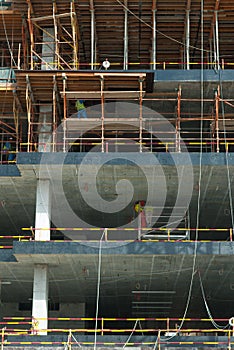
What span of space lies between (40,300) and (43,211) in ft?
11.1

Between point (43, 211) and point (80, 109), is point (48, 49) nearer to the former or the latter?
point (80, 109)

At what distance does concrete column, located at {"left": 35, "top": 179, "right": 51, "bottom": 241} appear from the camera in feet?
90.4

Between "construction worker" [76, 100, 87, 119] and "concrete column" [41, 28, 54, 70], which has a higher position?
"concrete column" [41, 28, 54, 70]

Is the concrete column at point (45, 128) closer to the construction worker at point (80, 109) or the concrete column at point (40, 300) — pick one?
the construction worker at point (80, 109)

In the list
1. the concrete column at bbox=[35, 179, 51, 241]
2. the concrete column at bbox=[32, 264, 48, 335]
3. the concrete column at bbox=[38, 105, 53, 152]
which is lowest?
the concrete column at bbox=[32, 264, 48, 335]

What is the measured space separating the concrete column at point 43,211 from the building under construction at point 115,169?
43 millimetres

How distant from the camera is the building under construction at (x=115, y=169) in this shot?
26734 mm

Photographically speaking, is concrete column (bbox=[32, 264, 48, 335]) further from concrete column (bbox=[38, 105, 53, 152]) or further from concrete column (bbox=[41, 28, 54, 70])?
concrete column (bbox=[41, 28, 54, 70])

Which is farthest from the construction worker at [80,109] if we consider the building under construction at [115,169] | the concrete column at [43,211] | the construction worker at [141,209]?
the construction worker at [141,209]

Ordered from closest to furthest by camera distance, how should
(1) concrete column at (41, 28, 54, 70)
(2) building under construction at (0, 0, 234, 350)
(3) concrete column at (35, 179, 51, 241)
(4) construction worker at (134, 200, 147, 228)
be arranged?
1. (2) building under construction at (0, 0, 234, 350)
2. (3) concrete column at (35, 179, 51, 241)
3. (4) construction worker at (134, 200, 147, 228)
4. (1) concrete column at (41, 28, 54, 70)

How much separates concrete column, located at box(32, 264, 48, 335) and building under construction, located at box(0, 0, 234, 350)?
5 cm

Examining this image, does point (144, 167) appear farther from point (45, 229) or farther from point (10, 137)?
point (10, 137)

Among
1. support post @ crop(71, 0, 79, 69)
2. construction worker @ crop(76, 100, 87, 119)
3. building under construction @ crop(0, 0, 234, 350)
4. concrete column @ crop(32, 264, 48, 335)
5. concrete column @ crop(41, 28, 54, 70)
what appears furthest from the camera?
concrete column @ crop(41, 28, 54, 70)

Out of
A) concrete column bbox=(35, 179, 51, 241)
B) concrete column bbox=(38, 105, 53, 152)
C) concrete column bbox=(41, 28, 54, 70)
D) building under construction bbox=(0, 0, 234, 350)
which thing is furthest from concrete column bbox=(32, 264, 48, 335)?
concrete column bbox=(41, 28, 54, 70)
